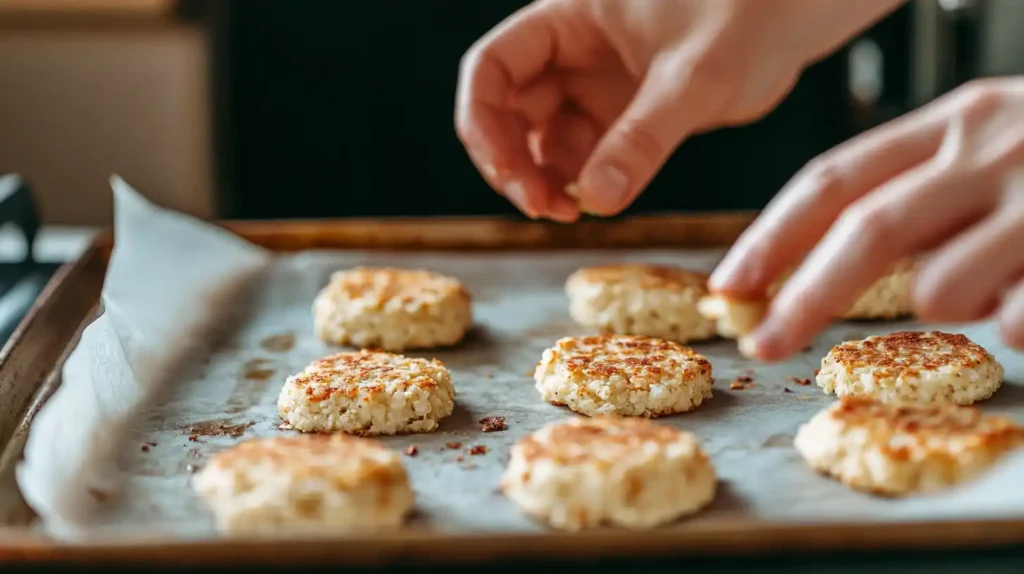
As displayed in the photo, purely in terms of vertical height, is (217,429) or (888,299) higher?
(888,299)

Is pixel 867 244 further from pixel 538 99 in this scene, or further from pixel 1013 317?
pixel 538 99

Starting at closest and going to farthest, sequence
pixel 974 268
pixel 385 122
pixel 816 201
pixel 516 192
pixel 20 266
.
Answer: pixel 974 268, pixel 816 201, pixel 516 192, pixel 20 266, pixel 385 122

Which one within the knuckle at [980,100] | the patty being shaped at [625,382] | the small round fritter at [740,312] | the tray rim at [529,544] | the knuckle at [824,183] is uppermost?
the knuckle at [980,100]

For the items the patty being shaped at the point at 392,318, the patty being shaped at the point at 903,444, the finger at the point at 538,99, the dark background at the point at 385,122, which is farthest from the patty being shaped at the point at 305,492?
the dark background at the point at 385,122

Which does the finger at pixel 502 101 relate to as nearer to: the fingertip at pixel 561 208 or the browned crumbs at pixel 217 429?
the fingertip at pixel 561 208

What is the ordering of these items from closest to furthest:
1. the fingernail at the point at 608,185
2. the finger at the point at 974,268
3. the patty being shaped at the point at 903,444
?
the finger at the point at 974,268 < the patty being shaped at the point at 903,444 < the fingernail at the point at 608,185

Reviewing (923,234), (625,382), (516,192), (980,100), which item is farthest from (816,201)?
(516,192)

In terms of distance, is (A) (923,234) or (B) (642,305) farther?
(B) (642,305)

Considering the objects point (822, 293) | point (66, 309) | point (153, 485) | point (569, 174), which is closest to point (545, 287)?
point (569, 174)

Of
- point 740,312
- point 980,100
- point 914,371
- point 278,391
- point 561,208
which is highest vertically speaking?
point 980,100
